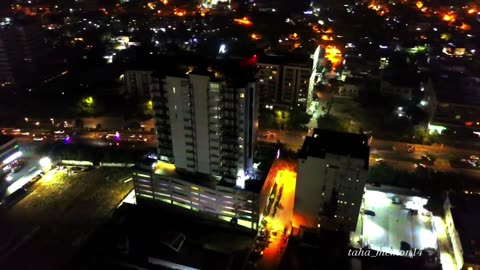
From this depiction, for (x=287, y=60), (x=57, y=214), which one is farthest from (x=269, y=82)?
(x=57, y=214)

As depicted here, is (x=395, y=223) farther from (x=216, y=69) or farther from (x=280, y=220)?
(x=216, y=69)

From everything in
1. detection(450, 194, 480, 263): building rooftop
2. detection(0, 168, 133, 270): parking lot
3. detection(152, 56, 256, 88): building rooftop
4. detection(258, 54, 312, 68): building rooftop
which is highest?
detection(152, 56, 256, 88): building rooftop

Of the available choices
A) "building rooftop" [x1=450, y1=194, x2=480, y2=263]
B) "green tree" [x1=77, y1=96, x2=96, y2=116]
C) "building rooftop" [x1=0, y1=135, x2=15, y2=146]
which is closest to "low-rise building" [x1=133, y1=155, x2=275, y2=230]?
"building rooftop" [x1=450, y1=194, x2=480, y2=263]

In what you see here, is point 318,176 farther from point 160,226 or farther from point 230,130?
point 160,226

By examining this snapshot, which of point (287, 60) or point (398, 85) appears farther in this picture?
point (398, 85)

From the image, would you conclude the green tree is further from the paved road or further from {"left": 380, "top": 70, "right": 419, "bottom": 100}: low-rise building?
{"left": 380, "top": 70, "right": 419, "bottom": 100}: low-rise building

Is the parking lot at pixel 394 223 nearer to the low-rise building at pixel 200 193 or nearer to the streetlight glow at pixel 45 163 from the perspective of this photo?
the low-rise building at pixel 200 193

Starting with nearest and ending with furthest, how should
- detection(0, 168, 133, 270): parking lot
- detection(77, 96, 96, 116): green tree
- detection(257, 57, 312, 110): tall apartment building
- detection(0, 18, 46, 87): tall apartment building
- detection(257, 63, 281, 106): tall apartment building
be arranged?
detection(0, 168, 133, 270): parking lot, detection(257, 57, 312, 110): tall apartment building, detection(257, 63, 281, 106): tall apartment building, detection(77, 96, 96, 116): green tree, detection(0, 18, 46, 87): tall apartment building
